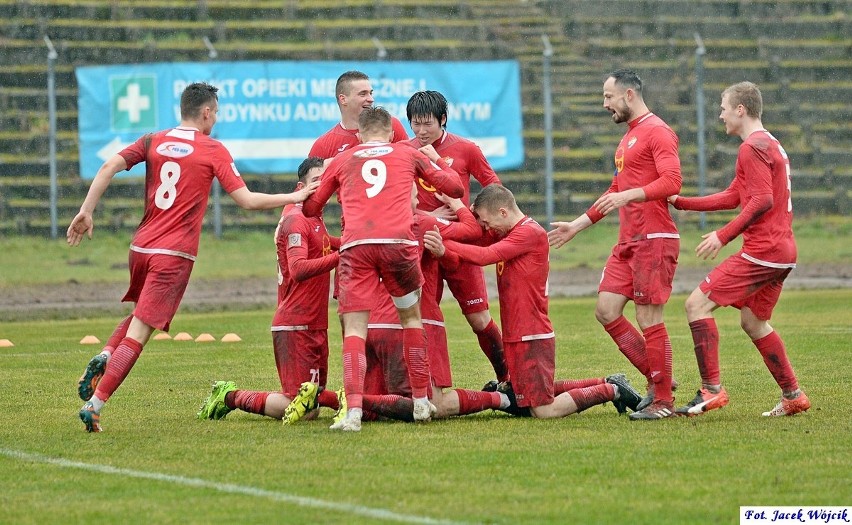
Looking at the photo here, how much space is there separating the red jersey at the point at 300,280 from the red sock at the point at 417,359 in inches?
32.1

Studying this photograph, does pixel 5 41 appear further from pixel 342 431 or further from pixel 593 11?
pixel 342 431

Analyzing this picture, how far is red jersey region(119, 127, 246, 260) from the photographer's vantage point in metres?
9.30

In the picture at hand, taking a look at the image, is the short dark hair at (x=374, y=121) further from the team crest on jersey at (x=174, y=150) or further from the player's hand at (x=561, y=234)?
the player's hand at (x=561, y=234)

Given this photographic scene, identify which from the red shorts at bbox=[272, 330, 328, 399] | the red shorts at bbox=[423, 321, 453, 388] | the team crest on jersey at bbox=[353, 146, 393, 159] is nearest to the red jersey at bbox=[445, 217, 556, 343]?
the red shorts at bbox=[423, 321, 453, 388]

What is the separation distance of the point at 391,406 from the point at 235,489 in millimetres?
2548

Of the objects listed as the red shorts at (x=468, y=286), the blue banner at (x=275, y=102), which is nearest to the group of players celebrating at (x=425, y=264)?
the red shorts at (x=468, y=286)

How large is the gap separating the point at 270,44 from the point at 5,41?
4971 mm

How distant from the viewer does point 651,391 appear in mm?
9773

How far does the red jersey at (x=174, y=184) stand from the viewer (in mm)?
9305

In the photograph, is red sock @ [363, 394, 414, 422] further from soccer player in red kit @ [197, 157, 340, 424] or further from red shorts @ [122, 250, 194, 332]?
red shorts @ [122, 250, 194, 332]

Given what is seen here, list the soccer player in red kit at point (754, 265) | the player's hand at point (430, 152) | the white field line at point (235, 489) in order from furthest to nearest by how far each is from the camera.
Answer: the player's hand at point (430, 152), the soccer player in red kit at point (754, 265), the white field line at point (235, 489)

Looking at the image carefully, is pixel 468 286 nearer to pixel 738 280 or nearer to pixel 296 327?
pixel 296 327

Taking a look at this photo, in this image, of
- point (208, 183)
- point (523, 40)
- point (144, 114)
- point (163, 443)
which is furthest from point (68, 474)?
point (523, 40)

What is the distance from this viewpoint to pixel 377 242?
29.2ft
